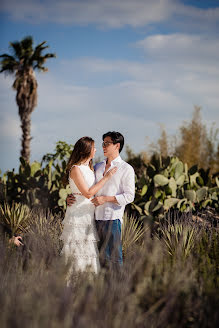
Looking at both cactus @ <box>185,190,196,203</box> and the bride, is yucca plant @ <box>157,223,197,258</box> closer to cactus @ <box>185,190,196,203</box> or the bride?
the bride

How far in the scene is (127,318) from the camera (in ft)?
7.38

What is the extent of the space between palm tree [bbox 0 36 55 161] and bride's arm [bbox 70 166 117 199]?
19.2 metres

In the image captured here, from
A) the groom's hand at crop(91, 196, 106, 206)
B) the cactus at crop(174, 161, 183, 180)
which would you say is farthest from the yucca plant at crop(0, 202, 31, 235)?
the groom's hand at crop(91, 196, 106, 206)

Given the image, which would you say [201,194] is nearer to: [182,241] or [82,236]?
[182,241]

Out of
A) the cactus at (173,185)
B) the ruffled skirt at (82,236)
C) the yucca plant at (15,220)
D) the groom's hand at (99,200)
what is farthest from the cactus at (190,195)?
the groom's hand at (99,200)

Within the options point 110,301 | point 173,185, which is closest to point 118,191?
point 110,301

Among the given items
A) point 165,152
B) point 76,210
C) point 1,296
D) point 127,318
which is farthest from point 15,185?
point 165,152

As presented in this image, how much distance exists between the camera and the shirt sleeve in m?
3.76

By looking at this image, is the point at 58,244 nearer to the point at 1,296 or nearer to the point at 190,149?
the point at 1,296

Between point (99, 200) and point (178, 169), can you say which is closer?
point (99, 200)

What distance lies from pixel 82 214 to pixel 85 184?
0.33m

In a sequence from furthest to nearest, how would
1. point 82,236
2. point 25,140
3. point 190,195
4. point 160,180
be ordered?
point 25,140 < point 190,195 < point 160,180 < point 82,236

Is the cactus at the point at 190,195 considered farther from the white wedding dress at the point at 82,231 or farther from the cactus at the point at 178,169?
the white wedding dress at the point at 82,231

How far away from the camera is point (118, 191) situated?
3908 mm
